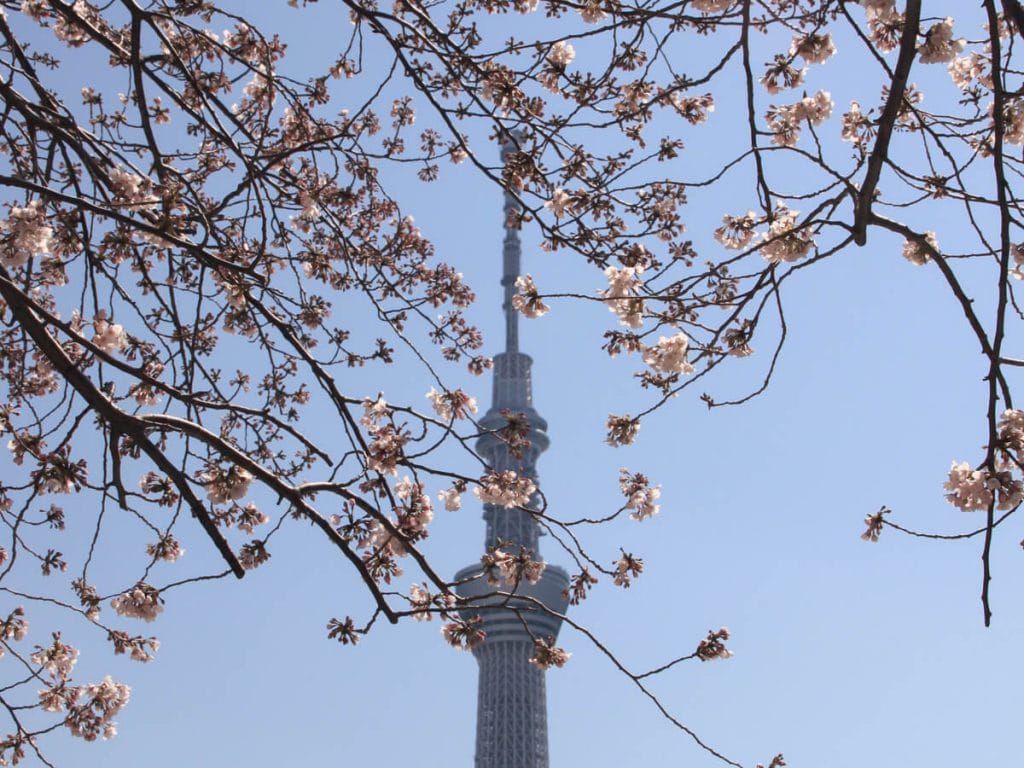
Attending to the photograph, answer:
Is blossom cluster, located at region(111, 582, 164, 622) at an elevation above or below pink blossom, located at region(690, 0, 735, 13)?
A: below

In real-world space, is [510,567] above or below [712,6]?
below

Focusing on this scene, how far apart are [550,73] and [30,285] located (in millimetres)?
3045

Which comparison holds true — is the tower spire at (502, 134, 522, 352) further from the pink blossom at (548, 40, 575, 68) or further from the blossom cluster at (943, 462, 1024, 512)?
the blossom cluster at (943, 462, 1024, 512)

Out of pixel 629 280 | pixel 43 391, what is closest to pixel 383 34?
pixel 629 280

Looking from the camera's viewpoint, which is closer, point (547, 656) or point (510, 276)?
point (547, 656)

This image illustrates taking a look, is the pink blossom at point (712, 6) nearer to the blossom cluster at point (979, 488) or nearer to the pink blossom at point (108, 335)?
the blossom cluster at point (979, 488)

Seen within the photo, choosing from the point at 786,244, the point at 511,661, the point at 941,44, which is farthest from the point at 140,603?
the point at 511,661

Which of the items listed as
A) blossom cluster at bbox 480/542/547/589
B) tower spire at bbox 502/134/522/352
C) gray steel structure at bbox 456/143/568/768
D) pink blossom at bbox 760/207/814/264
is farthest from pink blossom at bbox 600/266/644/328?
tower spire at bbox 502/134/522/352

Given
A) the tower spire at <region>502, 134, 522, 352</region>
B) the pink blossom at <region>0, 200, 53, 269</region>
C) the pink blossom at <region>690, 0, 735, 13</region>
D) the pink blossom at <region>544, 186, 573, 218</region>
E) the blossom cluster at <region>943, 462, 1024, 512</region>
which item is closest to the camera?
the blossom cluster at <region>943, 462, 1024, 512</region>

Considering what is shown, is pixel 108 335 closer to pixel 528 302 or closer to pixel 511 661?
pixel 528 302

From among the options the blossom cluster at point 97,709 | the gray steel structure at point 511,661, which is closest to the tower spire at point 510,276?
the gray steel structure at point 511,661

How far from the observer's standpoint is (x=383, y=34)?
5480mm

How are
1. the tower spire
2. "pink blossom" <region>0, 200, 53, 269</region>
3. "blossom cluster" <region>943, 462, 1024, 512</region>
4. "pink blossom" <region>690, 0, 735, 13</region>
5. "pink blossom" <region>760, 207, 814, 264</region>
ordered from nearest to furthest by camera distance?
"blossom cluster" <region>943, 462, 1024, 512</region>
"pink blossom" <region>0, 200, 53, 269</region>
"pink blossom" <region>760, 207, 814, 264</region>
"pink blossom" <region>690, 0, 735, 13</region>
the tower spire

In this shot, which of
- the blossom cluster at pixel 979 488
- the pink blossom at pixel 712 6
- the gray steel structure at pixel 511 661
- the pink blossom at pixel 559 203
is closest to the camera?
the blossom cluster at pixel 979 488
